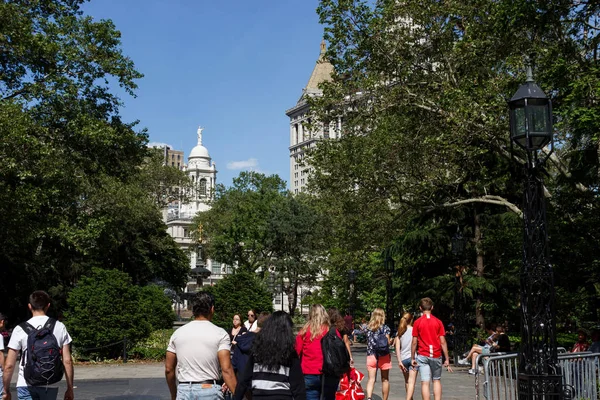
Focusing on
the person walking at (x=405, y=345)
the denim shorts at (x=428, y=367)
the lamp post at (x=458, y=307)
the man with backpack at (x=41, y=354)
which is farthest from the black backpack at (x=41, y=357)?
the lamp post at (x=458, y=307)

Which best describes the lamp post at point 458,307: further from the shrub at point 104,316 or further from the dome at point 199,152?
the dome at point 199,152

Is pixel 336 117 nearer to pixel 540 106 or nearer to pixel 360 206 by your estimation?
pixel 360 206

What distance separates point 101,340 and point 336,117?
10561 mm

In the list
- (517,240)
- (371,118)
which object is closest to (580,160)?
(517,240)

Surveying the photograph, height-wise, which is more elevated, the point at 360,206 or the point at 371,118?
the point at 371,118

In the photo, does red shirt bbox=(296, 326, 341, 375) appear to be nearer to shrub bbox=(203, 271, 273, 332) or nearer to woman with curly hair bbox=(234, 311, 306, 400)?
woman with curly hair bbox=(234, 311, 306, 400)

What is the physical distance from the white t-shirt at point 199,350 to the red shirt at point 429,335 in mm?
5794

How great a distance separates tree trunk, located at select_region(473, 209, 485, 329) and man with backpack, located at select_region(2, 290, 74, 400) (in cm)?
2130

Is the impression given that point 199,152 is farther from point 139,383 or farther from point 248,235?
point 139,383

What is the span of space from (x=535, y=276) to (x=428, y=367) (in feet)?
12.5

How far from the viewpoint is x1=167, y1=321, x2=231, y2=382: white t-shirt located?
6641 millimetres

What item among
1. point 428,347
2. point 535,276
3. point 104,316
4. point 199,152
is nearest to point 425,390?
point 428,347

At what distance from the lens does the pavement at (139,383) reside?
15531mm

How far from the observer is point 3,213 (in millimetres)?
22984
